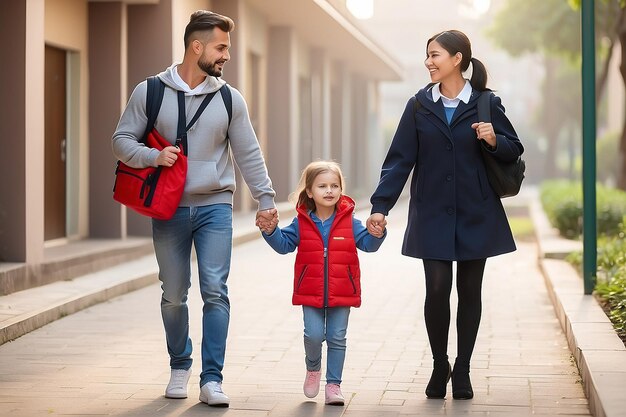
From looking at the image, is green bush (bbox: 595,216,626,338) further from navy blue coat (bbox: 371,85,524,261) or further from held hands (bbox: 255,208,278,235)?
held hands (bbox: 255,208,278,235)

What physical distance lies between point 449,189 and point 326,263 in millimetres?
736

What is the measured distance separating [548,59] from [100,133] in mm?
41798

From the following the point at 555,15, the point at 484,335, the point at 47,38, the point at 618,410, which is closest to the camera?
the point at 618,410

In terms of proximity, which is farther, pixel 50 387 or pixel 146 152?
pixel 50 387

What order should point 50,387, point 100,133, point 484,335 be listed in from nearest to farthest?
point 50,387, point 484,335, point 100,133

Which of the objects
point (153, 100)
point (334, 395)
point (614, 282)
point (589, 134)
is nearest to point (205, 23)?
point (153, 100)

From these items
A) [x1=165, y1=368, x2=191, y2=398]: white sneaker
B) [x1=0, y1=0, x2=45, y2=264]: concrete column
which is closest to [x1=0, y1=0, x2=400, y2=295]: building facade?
[x1=0, y1=0, x2=45, y2=264]: concrete column

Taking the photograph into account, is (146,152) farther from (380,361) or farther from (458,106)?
(380,361)

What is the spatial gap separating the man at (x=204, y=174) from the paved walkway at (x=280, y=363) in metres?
0.43

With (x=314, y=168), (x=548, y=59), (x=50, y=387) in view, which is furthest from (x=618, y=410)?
(x=548, y=59)

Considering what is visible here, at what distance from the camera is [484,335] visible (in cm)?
902

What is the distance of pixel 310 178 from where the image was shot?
21.0 feet

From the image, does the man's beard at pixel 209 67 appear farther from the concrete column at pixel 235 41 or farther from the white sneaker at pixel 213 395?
the concrete column at pixel 235 41

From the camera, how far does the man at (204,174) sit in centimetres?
632
